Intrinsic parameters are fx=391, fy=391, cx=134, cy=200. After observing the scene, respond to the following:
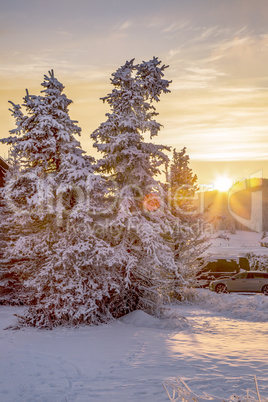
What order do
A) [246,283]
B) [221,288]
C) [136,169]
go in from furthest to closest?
[221,288], [246,283], [136,169]

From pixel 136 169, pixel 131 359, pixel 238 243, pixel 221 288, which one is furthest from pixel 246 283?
pixel 238 243

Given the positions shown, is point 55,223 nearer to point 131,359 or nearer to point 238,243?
point 131,359

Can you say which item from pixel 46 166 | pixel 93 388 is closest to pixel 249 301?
pixel 46 166

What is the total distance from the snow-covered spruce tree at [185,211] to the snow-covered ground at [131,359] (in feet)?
25.0

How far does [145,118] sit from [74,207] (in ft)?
16.3

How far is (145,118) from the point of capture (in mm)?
16109

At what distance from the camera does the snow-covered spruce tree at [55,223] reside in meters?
13.5

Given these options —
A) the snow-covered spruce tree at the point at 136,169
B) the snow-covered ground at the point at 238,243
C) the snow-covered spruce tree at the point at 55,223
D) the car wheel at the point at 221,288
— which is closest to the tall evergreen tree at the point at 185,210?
the car wheel at the point at 221,288

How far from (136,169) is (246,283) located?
1621cm

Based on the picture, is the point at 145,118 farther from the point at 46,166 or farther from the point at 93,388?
the point at 93,388

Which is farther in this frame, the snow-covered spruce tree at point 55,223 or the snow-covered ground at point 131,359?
the snow-covered spruce tree at point 55,223

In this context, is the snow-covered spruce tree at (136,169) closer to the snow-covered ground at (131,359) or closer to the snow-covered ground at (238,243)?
the snow-covered ground at (131,359)

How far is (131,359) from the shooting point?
9742 mm

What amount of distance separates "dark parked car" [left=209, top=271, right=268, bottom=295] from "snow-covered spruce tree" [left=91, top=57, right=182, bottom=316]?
1342 centimetres
